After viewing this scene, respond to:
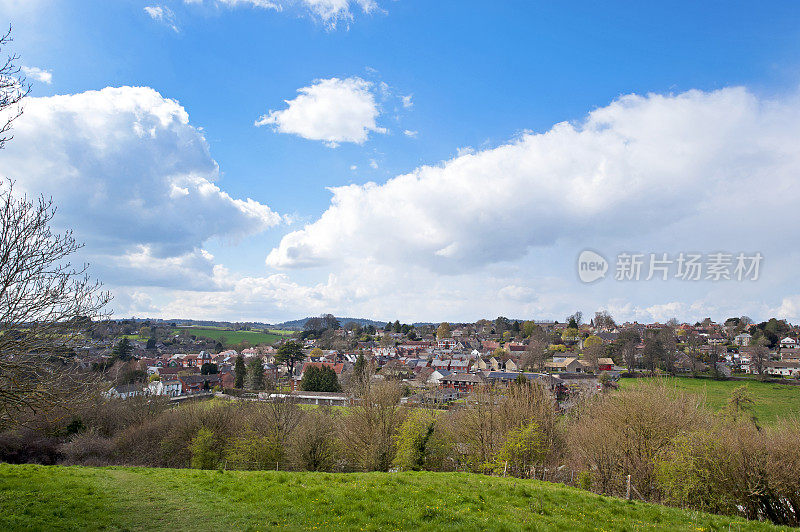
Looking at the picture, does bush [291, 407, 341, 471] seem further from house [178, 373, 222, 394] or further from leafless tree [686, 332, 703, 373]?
leafless tree [686, 332, 703, 373]

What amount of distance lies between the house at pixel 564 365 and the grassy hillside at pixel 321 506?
78218 millimetres

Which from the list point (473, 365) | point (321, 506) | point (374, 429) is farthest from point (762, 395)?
point (321, 506)

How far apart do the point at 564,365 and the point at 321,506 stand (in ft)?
288

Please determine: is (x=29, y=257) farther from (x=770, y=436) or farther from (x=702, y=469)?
(x=770, y=436)

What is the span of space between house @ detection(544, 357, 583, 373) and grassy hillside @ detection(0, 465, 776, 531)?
78218 mm

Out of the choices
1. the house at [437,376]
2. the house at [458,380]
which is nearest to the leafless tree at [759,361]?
the house at [458,380]

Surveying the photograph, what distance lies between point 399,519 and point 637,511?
6901mm

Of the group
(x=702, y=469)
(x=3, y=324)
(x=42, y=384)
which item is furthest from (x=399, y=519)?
(x=702, y=469)

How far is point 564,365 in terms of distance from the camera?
288 feet

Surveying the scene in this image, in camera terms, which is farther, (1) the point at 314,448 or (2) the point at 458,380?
(2) the point at 458,380

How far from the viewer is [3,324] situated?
314 inches

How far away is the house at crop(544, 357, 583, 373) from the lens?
275 ft

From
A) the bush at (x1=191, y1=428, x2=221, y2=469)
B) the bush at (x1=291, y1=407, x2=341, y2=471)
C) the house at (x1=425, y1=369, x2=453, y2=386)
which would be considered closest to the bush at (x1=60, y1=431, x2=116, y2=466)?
the bush at (x1=191, y1=428, x2=221, y2=469)

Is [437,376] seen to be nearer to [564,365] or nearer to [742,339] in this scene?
[564,365]
